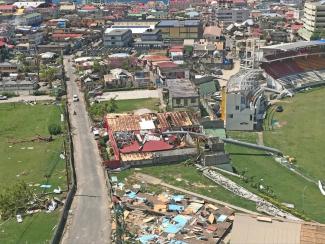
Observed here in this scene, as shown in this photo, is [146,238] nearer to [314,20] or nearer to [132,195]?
[132,195]

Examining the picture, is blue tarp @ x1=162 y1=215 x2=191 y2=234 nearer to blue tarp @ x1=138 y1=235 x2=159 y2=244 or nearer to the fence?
blue tarp @ x1=138 y1=235 x2=159 y2=244

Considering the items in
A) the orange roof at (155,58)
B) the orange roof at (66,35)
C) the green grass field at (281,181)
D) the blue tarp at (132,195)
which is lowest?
the green grass field at (281,181)

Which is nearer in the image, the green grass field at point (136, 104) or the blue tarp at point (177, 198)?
the blue tarp at point (177, 198)

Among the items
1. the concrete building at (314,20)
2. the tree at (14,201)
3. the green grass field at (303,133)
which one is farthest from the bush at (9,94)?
the concrete building at (314,20)

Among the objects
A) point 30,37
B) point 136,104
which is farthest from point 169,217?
point 30,37

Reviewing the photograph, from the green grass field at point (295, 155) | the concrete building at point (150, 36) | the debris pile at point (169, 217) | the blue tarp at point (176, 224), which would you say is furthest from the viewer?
the concrete building at point (150, 36)

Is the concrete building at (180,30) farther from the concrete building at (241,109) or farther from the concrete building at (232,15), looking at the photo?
the concrete building at (241,109)
